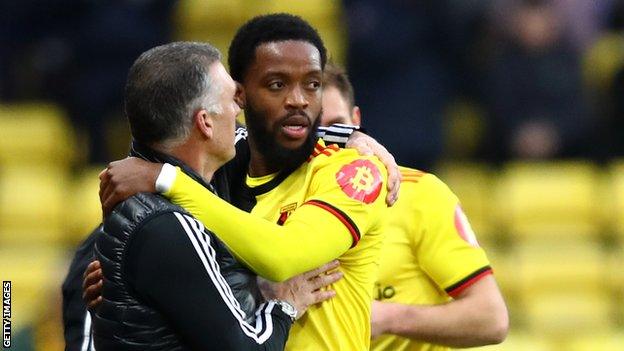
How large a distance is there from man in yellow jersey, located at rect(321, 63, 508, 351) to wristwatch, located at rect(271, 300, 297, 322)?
668 millimetres

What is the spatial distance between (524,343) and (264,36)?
12.0ft

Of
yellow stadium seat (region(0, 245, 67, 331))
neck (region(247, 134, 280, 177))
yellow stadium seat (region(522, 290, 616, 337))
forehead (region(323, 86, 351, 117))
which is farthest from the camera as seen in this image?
yellow stadium seat (region(522, 290, 616, 337))

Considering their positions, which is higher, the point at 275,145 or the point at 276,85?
the point at 276,85

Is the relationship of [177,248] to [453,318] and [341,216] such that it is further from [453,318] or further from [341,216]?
[453,318]

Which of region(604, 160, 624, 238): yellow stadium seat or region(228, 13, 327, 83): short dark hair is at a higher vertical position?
region(228, 13, 327, 83): short dark hair

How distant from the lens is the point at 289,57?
359 cm

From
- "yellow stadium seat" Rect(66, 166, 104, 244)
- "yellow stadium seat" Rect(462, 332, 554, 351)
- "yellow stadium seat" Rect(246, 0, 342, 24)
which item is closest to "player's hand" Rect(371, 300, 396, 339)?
"yellow stadium seat" Rect(462, 332, 554, 351)

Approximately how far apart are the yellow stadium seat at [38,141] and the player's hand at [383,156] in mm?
5163

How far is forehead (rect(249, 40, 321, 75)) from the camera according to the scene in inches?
141

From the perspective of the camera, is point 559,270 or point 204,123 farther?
point 559,270

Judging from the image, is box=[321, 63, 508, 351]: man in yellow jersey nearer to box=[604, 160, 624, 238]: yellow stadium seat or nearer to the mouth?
the mouth

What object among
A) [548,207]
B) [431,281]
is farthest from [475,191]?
[431,281]

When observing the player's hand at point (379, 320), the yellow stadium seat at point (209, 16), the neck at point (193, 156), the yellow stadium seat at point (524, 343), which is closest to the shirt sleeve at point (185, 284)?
the neck at point (193, 156)

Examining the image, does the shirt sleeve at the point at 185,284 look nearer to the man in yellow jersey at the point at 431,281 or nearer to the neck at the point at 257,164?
the neck at the point at 257,164
